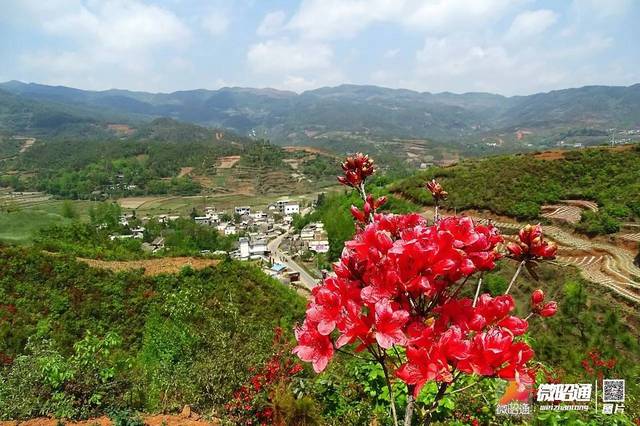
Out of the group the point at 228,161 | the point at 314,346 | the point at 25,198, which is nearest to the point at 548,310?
the point at 314,346

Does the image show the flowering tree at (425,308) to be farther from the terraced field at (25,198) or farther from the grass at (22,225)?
the terraced field at (25,198)

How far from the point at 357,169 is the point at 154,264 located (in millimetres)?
21065

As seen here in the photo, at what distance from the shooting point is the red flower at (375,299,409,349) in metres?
1.57

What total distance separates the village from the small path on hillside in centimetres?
1750

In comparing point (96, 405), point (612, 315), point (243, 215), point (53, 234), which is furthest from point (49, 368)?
point (243, 215)

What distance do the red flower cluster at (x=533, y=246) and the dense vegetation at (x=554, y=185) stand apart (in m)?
29.3

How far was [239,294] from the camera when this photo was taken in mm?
19750

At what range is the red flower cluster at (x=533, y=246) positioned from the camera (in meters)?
1.82

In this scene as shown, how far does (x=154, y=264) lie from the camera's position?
70.0ft

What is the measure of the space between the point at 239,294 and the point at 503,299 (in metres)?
18.9

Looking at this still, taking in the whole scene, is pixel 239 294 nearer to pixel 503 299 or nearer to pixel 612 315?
pixel 612 315

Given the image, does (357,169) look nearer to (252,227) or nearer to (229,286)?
(229,286)

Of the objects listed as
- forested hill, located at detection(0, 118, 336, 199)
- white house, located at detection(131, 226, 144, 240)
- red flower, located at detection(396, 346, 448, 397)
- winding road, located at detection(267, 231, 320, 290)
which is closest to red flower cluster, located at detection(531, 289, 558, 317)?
red flower, located at detection(396, 346, 448, 397)

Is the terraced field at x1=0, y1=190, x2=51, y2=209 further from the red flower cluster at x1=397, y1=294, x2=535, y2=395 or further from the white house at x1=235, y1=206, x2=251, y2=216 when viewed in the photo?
the red flower cluster at x1=397, y1=294, x2=535, y2=395
